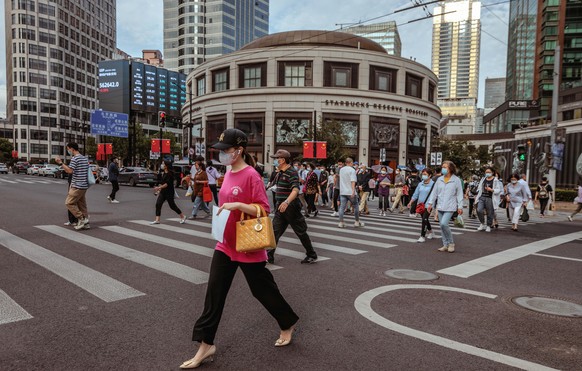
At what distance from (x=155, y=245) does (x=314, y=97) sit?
36.8 metres

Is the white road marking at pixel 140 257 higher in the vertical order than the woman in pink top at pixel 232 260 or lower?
lower

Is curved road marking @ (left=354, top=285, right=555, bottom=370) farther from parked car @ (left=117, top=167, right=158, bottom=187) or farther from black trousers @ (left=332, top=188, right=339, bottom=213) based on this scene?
parked car @ (left=117, top=167, right=158, bottom=187)

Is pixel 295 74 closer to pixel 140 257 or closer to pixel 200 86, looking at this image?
pixel 200 86

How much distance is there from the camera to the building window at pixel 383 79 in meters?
44.8

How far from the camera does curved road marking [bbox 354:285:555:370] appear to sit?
10.7 ft

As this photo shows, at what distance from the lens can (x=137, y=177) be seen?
2956 cm

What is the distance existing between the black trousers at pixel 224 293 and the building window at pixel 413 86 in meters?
47.2

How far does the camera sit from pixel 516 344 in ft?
11.9

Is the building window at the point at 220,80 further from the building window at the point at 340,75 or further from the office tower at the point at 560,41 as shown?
the office tower at the point at 560,41

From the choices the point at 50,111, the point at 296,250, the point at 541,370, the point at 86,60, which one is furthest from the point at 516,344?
the point at 86,60

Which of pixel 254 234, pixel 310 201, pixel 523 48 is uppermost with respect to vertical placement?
pixel 523 48

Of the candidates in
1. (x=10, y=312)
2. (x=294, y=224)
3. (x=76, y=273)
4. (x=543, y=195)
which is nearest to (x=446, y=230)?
(x=294, y=224)

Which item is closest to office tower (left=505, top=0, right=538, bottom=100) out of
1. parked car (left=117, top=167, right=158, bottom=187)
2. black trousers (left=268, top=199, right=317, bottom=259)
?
parked car (left=117, top=167, right=158, bottom=187)

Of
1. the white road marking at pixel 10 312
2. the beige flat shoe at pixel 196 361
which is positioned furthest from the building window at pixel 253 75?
the beige flat shoe at pixel 196 361
